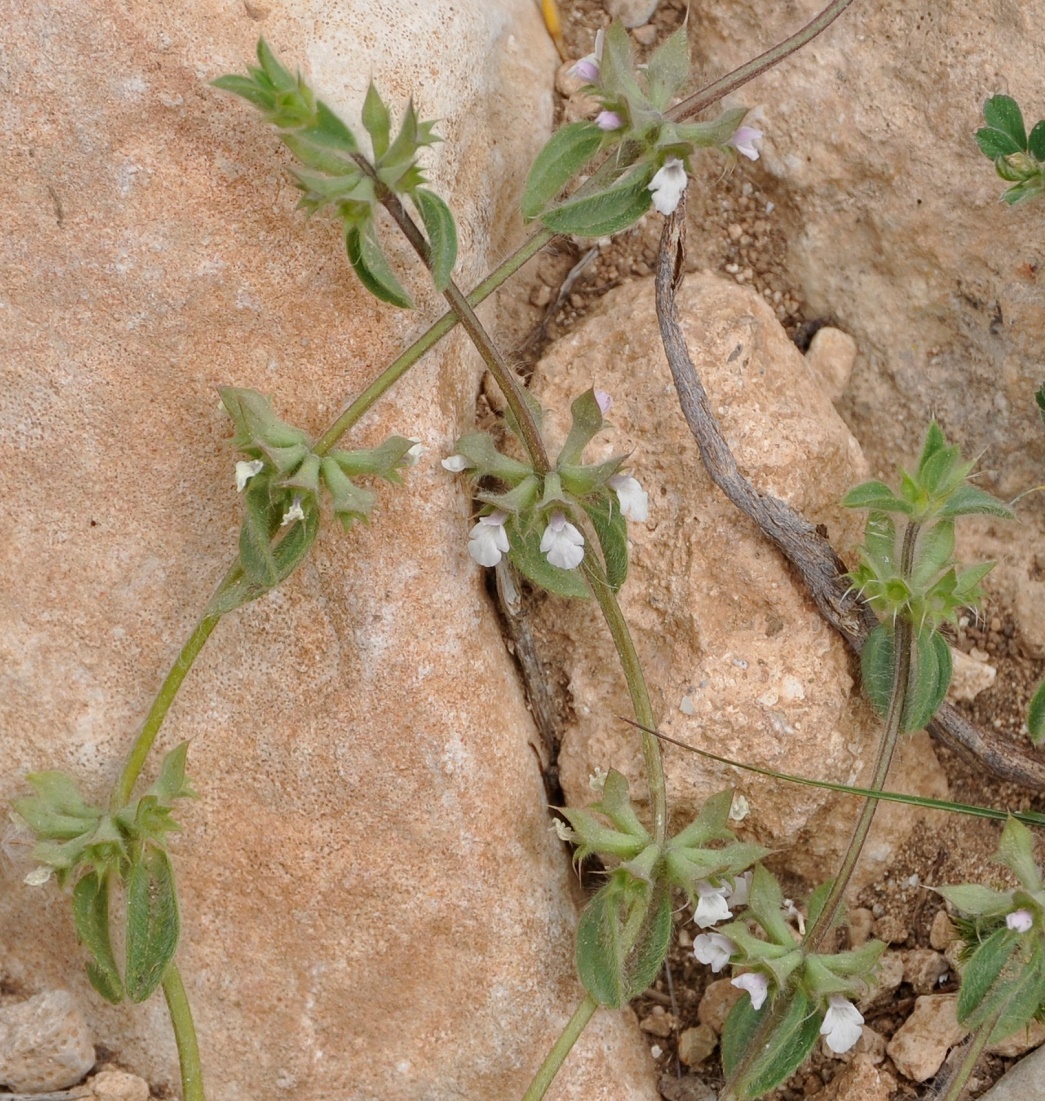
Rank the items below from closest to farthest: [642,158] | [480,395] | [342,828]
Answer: [642,158] → [342,828] → [480,395]

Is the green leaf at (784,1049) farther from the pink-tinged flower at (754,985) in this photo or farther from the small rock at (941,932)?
the small rock at (941,932)

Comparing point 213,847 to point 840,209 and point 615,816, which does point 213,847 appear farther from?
point 840,209

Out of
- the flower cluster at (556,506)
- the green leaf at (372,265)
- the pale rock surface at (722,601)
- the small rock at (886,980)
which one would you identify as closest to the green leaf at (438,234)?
the green leaf at (372,265)

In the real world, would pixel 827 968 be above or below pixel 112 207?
below

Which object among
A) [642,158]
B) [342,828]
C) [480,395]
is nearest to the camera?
[642,158]

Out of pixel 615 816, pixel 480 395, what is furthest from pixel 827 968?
pixel 480 395
